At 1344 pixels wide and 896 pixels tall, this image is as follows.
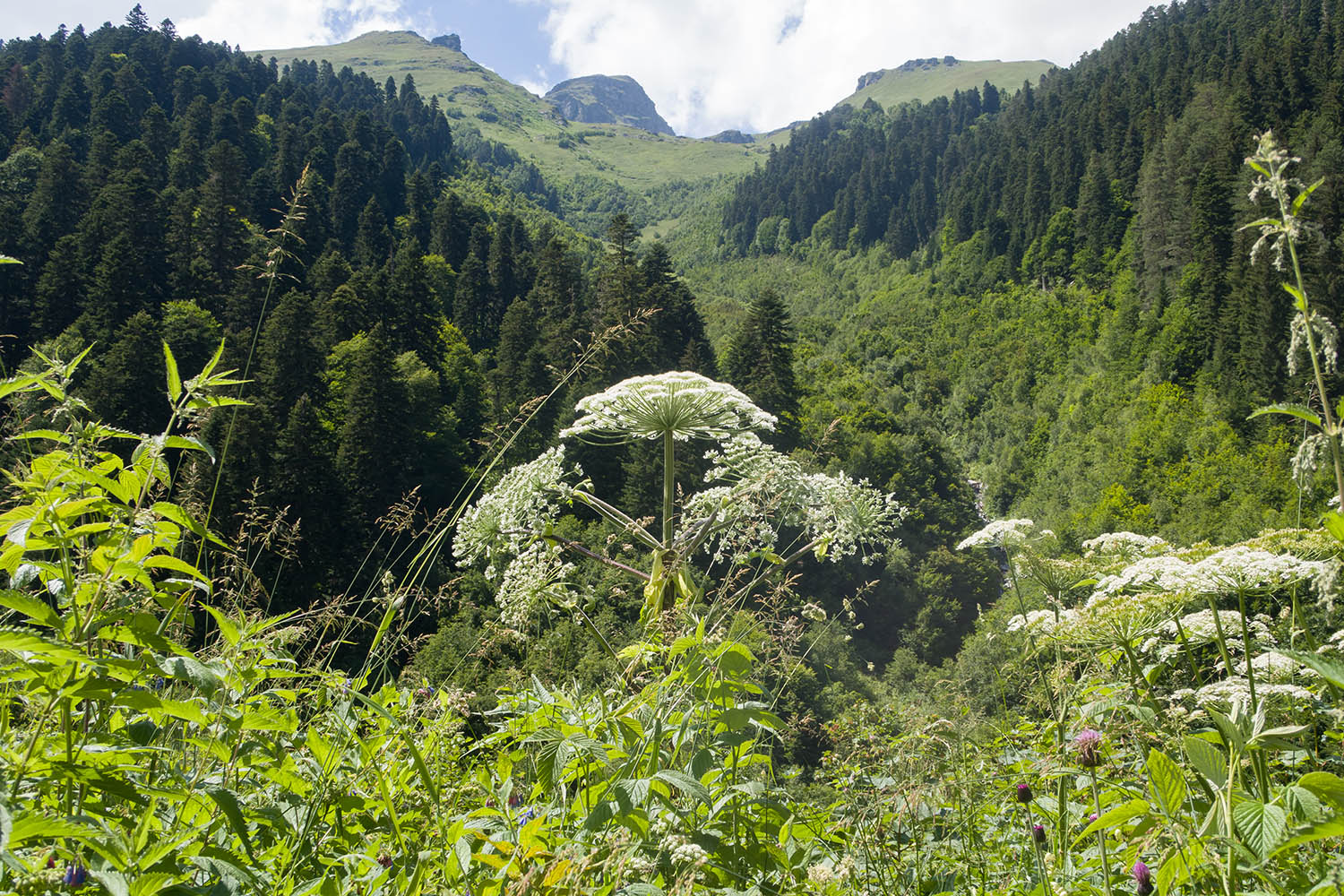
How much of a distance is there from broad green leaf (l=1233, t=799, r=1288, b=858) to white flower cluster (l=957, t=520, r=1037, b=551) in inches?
68.4

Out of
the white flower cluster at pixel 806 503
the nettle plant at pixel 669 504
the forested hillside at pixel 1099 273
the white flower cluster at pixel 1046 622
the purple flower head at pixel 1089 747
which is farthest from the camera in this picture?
the forested hillside at pixel 1099 273

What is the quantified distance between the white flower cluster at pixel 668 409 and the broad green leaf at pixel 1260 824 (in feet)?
10.7

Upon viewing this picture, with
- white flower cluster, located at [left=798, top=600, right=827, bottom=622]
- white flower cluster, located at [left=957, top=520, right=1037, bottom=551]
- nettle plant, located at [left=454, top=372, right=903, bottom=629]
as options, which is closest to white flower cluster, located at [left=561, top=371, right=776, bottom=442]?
nettle plant, located at [left=454, top=372, right=903, bottom=629]

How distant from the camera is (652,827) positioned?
168 cm

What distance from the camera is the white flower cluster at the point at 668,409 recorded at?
4426 mm

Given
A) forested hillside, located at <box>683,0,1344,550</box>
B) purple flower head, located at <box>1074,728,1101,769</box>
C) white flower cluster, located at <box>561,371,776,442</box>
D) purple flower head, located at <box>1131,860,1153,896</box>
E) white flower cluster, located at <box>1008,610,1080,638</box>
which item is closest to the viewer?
purple flower head, located at <box>1131,860,1153,896</box>

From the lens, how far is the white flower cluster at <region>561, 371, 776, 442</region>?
4.43 metres

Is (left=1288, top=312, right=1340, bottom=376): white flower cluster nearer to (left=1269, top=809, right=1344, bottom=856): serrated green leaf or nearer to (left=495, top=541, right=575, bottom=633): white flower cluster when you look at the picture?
(left=1269, top=809, right=1344, bottom=856): serrated green leaf

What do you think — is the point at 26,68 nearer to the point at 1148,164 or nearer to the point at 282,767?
the point at 282,767

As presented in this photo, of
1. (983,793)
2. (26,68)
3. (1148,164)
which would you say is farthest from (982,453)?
(26,68)

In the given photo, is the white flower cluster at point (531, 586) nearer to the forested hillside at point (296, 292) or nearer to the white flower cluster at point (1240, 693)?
the white flower cluster at point (1240, 693)

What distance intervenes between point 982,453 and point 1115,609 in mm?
67248

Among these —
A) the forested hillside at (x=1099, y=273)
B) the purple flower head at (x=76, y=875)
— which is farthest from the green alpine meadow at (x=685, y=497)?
the forested hillside at (x=1099, y=273)

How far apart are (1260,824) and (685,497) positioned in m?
4.15
